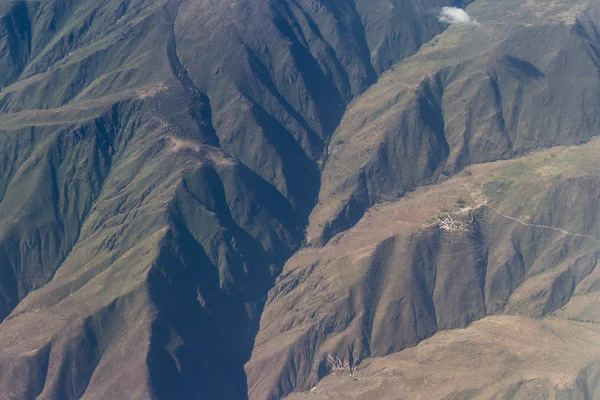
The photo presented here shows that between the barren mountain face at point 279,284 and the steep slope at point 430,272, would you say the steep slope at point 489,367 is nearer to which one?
the barren mountain face at point 279,284

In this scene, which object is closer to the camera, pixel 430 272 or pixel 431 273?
pixel 431 273

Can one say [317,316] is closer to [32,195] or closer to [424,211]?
[424,211]

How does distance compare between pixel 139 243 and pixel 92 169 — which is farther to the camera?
pixel 92 169

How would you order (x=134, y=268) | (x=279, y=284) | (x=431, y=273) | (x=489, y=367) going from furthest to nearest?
1. (x=279, y=284)
2. (x=431, y=273)
3. (x=134, y=268)
4. (x=489, y=367)

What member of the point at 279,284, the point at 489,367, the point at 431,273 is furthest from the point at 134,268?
the point at 489,367

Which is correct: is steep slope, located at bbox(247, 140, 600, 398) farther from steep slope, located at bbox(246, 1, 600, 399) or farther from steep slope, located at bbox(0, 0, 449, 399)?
steep slope, located at bbox(0, 0, 449, 399)

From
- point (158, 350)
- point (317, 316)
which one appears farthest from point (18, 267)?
point (317, 316)

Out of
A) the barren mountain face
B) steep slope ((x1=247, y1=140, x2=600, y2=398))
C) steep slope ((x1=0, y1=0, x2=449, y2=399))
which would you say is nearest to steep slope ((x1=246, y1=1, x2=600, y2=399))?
steep slope ((x1=247, y1=140, x2=600, y2=398))

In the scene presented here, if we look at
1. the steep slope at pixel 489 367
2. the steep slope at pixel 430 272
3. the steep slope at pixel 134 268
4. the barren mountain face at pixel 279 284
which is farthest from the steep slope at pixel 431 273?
the steep slope at pixel 134 268

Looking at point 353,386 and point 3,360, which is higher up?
point 3,360

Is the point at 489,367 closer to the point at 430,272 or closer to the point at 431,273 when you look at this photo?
the point at 431,273

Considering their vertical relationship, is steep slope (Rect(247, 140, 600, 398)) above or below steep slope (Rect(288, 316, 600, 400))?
above
